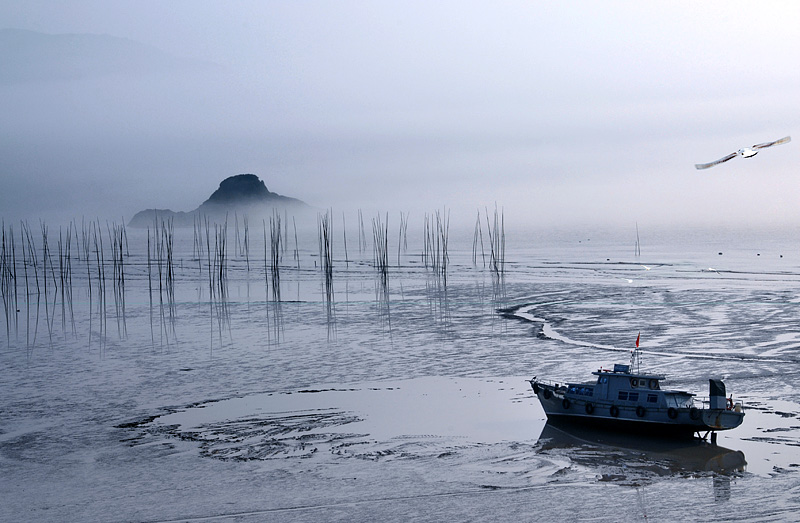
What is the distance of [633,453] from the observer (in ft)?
58.2

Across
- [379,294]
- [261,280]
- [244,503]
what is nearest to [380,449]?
[244,503]

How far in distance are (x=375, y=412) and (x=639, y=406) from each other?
6.44m

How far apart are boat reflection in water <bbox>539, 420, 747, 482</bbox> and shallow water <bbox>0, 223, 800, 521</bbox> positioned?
78mm

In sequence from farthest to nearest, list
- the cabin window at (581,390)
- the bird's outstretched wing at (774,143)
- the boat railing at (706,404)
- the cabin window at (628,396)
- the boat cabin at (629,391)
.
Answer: the cabin window at (581,390)
the cabin window at (628,396)
the boat cabin at (629,391)
the boat railing at (706,404)
the bird's outstretched wing at (774,143)

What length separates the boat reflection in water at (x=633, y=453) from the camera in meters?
16.3

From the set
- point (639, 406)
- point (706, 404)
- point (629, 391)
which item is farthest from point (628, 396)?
point (706, 404)

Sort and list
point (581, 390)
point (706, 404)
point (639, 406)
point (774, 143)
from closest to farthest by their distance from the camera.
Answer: point (774, 143), point (639, 406), point (706, 404), point (581, 390)

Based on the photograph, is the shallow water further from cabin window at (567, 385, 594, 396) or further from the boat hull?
cabin window at (567, 385, 594, 396)

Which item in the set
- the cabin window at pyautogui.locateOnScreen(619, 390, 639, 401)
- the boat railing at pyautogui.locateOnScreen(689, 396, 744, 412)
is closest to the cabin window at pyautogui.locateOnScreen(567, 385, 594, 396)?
the cabin window at pyautogui.locateOnScreen(619, 390, 639, 401)

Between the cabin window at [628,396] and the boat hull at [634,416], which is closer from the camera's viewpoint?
the boat hull at [634,416]

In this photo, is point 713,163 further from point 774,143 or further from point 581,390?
point 581,390

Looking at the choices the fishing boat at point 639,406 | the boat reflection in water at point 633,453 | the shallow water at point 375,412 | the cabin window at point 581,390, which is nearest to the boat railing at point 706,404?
the fishing boat at point 639,406

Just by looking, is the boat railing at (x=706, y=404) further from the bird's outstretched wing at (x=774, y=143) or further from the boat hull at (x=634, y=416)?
the bird's outstretched wing at (x=774, y=143)

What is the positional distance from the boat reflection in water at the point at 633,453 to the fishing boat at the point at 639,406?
0.26 metres
